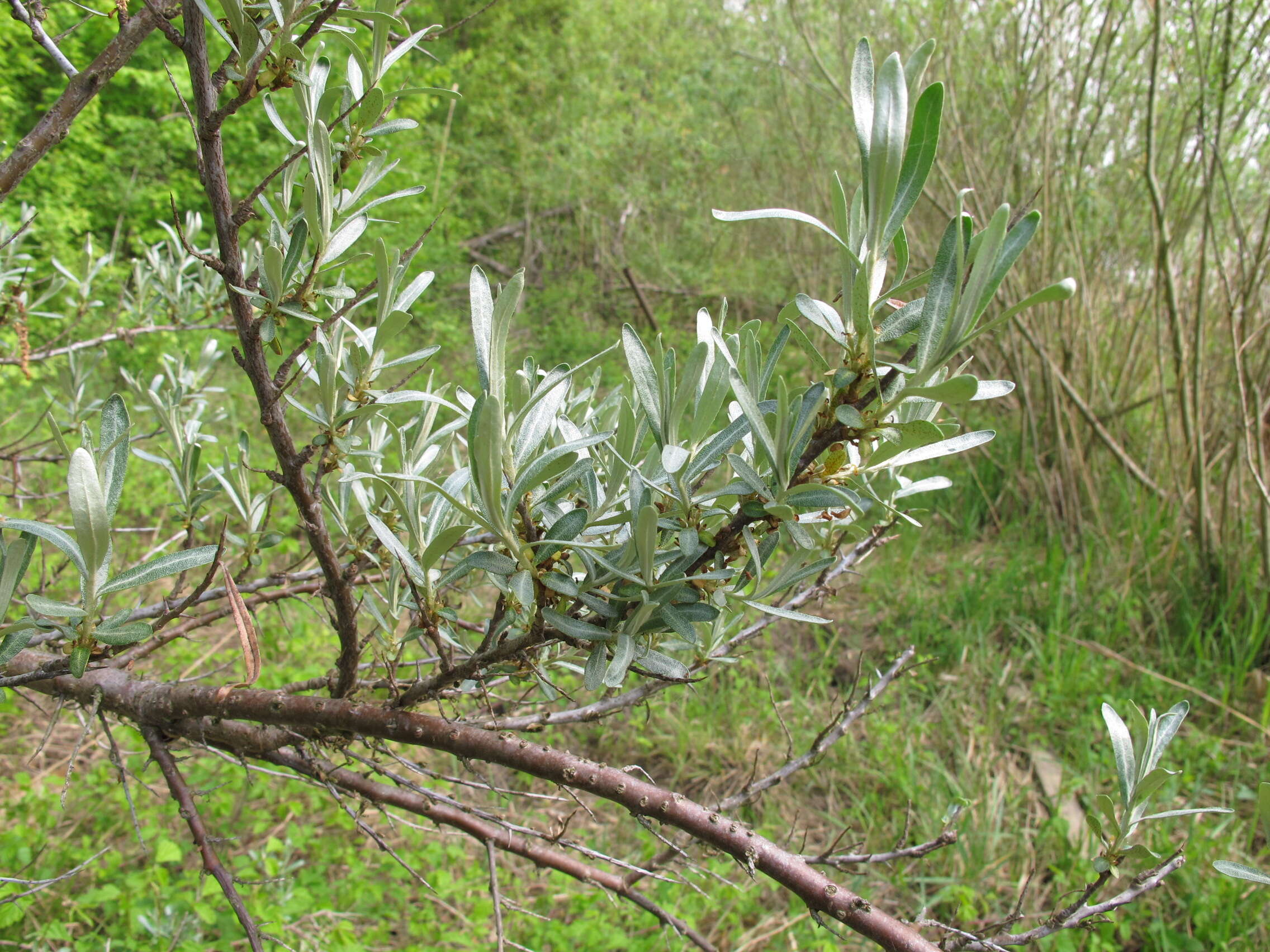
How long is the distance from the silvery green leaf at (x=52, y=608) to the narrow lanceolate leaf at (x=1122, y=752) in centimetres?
78

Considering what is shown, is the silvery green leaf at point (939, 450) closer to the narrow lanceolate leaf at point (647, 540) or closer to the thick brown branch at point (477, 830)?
the narrow lanceolate leaf at point (647, 540)

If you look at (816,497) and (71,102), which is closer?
(816,497)

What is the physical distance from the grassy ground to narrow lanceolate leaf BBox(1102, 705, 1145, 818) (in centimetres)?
75

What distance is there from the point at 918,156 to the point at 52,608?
607mm

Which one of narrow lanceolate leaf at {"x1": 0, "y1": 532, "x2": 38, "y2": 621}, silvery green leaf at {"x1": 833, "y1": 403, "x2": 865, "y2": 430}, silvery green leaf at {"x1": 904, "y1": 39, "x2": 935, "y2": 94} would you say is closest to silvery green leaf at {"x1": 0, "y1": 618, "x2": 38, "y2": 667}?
narrow lanceolate leaf at {"x1": 0, "y1": 532, "x2": 38, "y2": 621}

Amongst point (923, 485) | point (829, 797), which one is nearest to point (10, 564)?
point (923, 485)

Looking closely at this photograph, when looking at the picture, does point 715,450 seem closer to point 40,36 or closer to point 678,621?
point 678,621

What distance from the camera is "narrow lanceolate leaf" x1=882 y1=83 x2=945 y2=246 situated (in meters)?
0.41

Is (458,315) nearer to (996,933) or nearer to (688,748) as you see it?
(688,748)

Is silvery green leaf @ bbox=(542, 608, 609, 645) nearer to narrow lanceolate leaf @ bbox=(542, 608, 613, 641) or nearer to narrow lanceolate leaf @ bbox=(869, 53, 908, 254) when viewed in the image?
narrow lanceolate leaf @ bbox=(542, 608, 613, 641)

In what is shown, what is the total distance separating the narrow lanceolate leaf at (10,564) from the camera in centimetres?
54

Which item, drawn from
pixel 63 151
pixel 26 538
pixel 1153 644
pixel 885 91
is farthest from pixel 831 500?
pixel 63 151

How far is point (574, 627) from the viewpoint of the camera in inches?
20.6

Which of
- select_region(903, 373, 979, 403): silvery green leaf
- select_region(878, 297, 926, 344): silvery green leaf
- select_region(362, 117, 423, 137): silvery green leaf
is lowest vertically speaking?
select_region(903, 373, 979, 403): silvery green leaf
